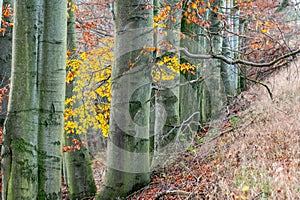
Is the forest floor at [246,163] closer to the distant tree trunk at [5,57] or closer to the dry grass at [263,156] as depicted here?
the dry grass at [263,156]

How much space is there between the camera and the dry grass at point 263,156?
Result: 3.83 meters

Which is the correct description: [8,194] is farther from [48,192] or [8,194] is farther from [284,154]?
[284,154]

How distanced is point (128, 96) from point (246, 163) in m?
2.03

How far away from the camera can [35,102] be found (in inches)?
145

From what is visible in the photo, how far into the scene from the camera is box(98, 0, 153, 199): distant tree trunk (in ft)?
17.1

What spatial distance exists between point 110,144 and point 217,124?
4516 millimetres

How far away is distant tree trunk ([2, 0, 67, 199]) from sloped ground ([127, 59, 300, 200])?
1885 millimetres

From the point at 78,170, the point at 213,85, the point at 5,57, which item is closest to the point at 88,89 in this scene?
the point at 78,170

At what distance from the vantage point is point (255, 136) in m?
6.15

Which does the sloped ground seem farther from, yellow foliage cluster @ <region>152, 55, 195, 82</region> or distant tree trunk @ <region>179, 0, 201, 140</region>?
yellow foliage cluster @ <region>152, 55, 195, 82</region>

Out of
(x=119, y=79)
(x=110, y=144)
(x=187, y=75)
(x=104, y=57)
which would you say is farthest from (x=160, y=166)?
(x=104, y=57)

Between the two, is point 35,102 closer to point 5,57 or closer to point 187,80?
point 5,57

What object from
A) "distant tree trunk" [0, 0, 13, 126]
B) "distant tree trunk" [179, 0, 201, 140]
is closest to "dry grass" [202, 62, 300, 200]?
"distant tree trunk" [179, 0, 201, 140]

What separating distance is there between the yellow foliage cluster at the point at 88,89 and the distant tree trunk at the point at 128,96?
2.19m
